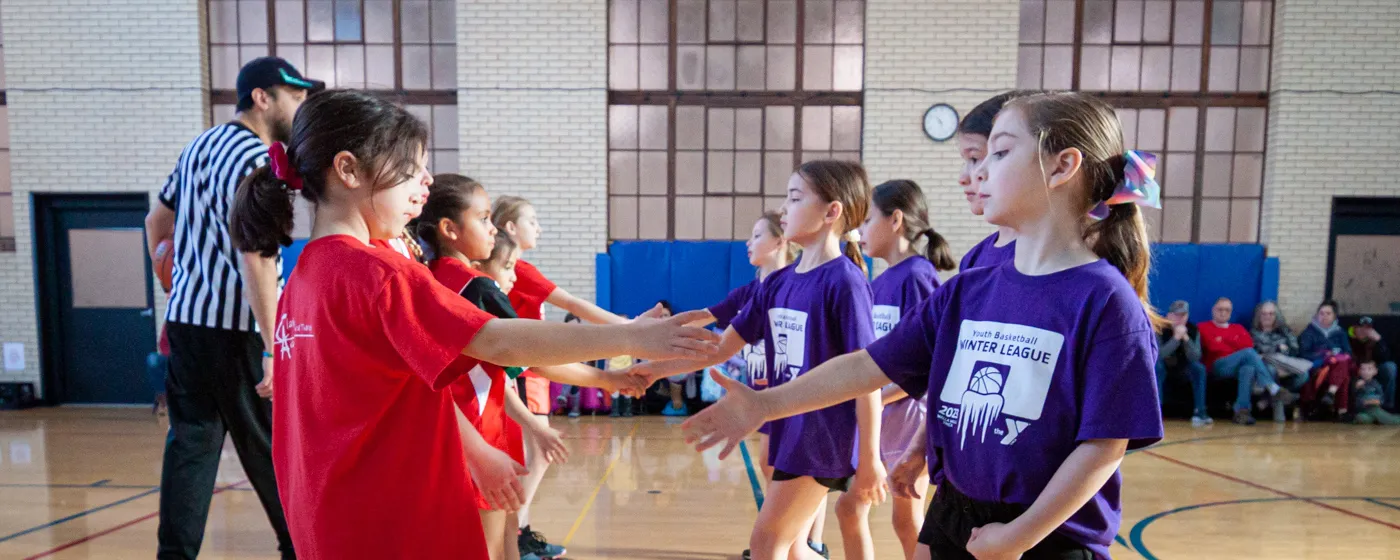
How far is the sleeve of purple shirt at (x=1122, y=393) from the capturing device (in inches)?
44.8

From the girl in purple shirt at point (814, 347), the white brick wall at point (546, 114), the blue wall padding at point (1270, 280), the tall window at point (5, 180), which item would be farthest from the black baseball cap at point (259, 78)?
the blue wall padding at point (1270, 280)

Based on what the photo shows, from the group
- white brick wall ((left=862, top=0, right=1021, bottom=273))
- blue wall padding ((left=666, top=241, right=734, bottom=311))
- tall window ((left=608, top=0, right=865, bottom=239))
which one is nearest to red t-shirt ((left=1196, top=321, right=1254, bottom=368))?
white brick wall ((left=862, top=0, right=1021, bottom=273))

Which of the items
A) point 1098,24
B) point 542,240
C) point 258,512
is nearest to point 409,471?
point 258,512

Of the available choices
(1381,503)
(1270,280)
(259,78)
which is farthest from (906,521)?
(1270,280)

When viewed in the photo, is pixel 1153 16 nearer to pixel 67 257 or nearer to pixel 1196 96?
pixel 1196 96

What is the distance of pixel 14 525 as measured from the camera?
3793 millimetres

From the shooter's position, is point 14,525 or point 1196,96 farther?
point 1196,96

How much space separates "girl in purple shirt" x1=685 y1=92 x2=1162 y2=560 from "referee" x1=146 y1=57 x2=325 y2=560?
5.80 feet

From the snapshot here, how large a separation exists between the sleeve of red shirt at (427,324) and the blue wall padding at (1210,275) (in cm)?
785

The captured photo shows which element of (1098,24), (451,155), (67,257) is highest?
(1098,24)

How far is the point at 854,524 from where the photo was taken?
7.73ft

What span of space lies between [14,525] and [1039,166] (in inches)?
195

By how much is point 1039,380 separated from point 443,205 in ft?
6.16

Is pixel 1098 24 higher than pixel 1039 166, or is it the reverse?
pixel 1098 24
